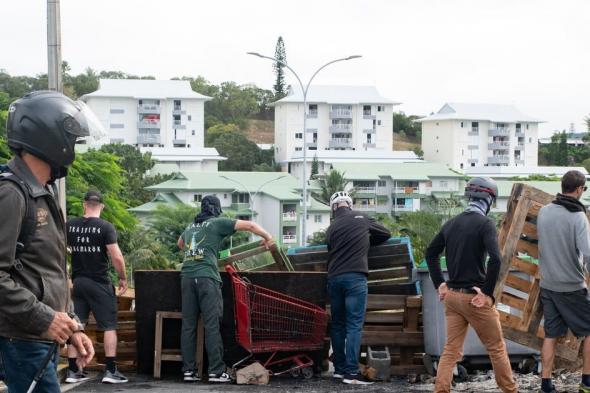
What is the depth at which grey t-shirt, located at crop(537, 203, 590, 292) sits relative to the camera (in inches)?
323

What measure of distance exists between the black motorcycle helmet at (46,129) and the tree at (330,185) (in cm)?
10338

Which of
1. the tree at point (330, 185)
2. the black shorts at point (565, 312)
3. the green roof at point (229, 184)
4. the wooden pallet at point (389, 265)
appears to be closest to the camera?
the black shorts at point (565, 312)

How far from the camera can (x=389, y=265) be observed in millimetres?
10195

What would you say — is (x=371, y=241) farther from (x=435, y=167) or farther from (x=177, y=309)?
(x=435, y=167)

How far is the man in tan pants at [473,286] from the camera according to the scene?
7789mm

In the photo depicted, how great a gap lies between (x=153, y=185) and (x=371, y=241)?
312 ft

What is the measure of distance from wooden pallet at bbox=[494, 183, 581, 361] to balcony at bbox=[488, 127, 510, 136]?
158 metres

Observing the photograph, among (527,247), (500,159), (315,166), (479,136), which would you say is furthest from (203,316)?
(500,159)

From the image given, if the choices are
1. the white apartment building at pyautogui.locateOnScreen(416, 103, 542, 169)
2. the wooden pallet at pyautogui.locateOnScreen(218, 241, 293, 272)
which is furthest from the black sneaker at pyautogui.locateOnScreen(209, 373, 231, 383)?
the white apartment building at pyautogui.locateOnScreen(416, 103, 542, 169)

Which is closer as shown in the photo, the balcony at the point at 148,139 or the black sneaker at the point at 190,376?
the black sneaker at the point at 190,376

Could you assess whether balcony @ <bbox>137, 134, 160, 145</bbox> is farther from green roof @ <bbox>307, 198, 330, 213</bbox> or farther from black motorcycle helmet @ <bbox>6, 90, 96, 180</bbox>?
black motorcycle helmet @ <bbox>6, 90, 96, 180</bbox>

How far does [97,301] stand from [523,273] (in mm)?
4427

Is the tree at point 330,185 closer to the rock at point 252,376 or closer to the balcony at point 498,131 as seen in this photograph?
the balcony at point 498,131

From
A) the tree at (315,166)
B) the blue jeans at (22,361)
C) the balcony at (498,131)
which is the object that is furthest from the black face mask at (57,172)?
the balcony at (498,131)
